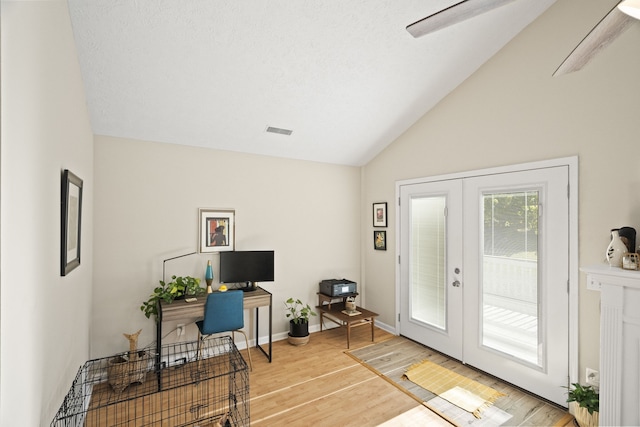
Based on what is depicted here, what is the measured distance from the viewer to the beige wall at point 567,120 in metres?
2.16

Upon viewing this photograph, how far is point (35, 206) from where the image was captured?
47.9 inches

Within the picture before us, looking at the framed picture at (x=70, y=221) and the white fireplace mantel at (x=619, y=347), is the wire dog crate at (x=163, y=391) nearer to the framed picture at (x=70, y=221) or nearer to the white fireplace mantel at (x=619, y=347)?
the framed picture at (x=70, y=221)

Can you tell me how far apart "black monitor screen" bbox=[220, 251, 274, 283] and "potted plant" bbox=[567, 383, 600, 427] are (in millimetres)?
2759

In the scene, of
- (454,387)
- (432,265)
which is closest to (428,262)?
(432,265)

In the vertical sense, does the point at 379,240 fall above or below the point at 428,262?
above

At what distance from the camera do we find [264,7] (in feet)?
6.67

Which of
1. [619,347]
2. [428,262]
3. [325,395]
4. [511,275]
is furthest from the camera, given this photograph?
[428,262]

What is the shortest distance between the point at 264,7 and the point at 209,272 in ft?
8.12

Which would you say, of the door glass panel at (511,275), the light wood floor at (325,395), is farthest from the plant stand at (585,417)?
the door glass panel at (511,275)

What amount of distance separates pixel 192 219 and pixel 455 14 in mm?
2952

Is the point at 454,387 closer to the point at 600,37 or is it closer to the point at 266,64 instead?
the point at 600,37

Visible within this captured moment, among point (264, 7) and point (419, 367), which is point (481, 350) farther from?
point (264, 7)

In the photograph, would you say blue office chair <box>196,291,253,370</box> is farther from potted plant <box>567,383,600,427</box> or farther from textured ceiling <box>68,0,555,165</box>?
potted plant <box>567,383,600,427</box>

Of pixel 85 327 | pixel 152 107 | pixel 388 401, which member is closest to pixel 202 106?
pixel 152 107
